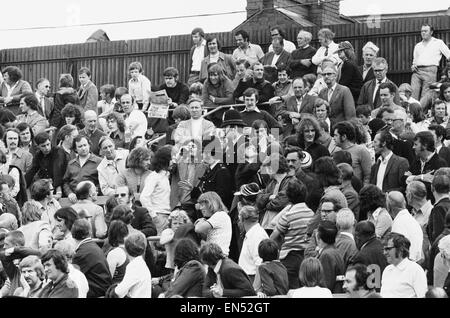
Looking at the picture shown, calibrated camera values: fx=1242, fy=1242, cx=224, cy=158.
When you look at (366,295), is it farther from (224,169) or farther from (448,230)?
(224,169)

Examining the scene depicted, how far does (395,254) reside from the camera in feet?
40.7

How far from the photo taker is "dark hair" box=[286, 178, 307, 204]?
14.7 metres

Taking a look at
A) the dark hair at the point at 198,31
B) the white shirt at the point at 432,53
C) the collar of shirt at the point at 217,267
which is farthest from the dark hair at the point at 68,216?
the dark hair at the point at 198,31

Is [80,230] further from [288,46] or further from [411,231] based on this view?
[288,46]

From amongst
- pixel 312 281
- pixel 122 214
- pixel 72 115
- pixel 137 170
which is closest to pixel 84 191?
pixel 137 170

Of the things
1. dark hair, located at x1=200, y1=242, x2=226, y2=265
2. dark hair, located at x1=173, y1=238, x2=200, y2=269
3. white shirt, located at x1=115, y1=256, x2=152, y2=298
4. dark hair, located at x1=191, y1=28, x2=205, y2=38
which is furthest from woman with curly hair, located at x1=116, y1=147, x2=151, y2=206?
dark hair, located at x1=191, y1=28, x2=205, y2=38

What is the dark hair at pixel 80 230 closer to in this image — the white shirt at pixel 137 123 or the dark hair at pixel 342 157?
the dark hair at pixel 342 157

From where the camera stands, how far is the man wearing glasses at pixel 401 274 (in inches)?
484

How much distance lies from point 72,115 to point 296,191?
697 cm

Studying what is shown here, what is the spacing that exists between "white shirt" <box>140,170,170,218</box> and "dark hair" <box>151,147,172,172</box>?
129 mm

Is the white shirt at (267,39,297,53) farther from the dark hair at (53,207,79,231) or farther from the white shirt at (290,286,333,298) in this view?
the white shirt at (290,286,333,298)

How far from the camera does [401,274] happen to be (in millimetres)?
12359

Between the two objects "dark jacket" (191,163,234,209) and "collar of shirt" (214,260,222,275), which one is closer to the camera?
"collar of shirt" (214,260,222,275)

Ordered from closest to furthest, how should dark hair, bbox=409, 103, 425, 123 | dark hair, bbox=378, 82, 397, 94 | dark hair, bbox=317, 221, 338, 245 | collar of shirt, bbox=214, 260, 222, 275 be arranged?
Answer: collar of shirt, bbox=214, 260, 222, 275
dark hair, bbox=317, 221, 338, 245
dark hair, bbox=409, 103, 425, 123
dark hair, bbox=378, 82, 397, 94
